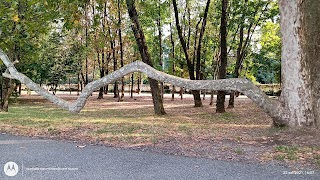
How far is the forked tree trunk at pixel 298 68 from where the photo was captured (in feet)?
25.8

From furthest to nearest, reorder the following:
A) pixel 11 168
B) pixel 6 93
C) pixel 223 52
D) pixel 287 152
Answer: pixel 6 93, pixel 223 52, pixel 287 152, pixel 11 168

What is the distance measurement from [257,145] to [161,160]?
94.0 inches

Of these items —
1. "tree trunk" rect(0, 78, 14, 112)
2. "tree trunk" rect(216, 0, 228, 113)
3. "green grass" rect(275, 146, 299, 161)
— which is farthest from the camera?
"tree trunk" rect(0, 78, 14, 112)

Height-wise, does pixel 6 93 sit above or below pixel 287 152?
above

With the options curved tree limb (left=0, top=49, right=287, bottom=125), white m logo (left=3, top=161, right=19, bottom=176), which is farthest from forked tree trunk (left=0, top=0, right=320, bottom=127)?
white m logo (left=3, top=161, right=19, bottom=176)

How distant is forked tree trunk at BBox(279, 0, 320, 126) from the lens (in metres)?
7.86

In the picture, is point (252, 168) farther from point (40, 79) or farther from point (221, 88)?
point (40, 79)

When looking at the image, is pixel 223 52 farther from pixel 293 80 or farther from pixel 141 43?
pixel 293 80

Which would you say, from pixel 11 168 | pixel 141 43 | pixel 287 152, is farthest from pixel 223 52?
pixel 11 168

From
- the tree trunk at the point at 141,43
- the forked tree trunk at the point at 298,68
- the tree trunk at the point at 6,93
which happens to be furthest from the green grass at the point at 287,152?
the tree trunk at the point at 6,93

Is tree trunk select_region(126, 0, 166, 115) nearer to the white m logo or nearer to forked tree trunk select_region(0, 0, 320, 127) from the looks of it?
forked tree trunk select_region(0, 0, 320, 127)

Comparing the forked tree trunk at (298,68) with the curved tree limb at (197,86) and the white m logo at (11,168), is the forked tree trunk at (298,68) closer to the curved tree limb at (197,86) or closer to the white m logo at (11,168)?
the curved tree limb at (197,86)

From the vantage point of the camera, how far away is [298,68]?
7.86m

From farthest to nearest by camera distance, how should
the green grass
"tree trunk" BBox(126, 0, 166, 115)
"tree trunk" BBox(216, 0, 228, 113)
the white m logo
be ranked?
1. "tree trunk" BBox(126, 0, 166, 115)
2. "tree trunk" BBox(216, 0, 228, 113)
3. the green grass
4. the white m logo
